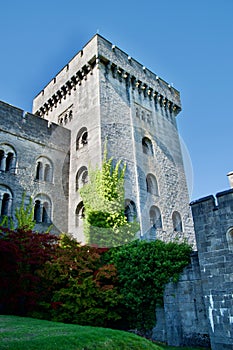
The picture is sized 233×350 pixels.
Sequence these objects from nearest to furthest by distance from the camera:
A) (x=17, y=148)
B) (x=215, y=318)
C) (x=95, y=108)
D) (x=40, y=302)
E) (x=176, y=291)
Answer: (x=215, y=318)
(x=176, y=291)
(x=40, y=302)
(x=17, y=148)
(x=95, y=108)

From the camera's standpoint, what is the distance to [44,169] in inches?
758

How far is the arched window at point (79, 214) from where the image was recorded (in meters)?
18.1

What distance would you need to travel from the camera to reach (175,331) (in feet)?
31.2

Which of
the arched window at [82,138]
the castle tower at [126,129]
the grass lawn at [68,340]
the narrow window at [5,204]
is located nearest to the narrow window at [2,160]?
the narrow window at [5,204]

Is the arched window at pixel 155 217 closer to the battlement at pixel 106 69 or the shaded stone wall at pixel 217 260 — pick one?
the shaded stone wall at pixel 217 260

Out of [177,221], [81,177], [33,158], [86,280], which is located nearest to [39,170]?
[33,158]

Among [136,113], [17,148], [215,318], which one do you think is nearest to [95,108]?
[136,113]

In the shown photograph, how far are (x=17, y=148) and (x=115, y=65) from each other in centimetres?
962

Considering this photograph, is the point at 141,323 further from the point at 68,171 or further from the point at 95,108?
the point at 95,108

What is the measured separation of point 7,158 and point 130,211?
27.0ft

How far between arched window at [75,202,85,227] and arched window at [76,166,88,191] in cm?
130

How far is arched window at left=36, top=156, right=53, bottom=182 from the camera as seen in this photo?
1892 centimetres

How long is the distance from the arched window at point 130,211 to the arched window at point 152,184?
3.05 metres

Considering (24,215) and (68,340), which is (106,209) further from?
(68,340)
